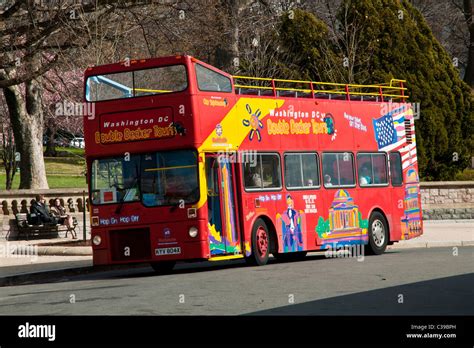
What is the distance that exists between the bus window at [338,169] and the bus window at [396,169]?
1.95 m

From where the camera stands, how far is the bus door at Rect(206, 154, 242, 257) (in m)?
20.5

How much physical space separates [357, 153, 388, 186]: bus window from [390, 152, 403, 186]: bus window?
360mm

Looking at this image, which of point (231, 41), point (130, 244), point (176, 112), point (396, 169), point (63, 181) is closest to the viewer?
point (176, 112)

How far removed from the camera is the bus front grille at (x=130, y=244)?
66.7ft

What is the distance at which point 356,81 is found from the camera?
4078 cm

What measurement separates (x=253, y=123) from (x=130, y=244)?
3.56m

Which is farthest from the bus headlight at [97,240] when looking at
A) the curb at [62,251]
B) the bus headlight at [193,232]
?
the curb at [62,251]

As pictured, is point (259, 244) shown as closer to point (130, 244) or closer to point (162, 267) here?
point (162, 267)

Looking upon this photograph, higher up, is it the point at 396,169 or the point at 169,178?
the point at 396,169

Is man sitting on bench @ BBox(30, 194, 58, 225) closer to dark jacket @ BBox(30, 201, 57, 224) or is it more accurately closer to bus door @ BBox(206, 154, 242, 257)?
dark jacket @ BBox(30, 201, 57, 224)

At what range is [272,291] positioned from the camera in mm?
15828

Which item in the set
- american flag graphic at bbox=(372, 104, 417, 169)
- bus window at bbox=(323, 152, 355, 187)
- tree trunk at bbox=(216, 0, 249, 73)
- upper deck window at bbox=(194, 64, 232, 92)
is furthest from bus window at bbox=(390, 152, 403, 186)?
tree trunk at bbox=(216, 0, 249, 73)

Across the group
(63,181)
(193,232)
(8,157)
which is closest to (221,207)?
(193,232)
